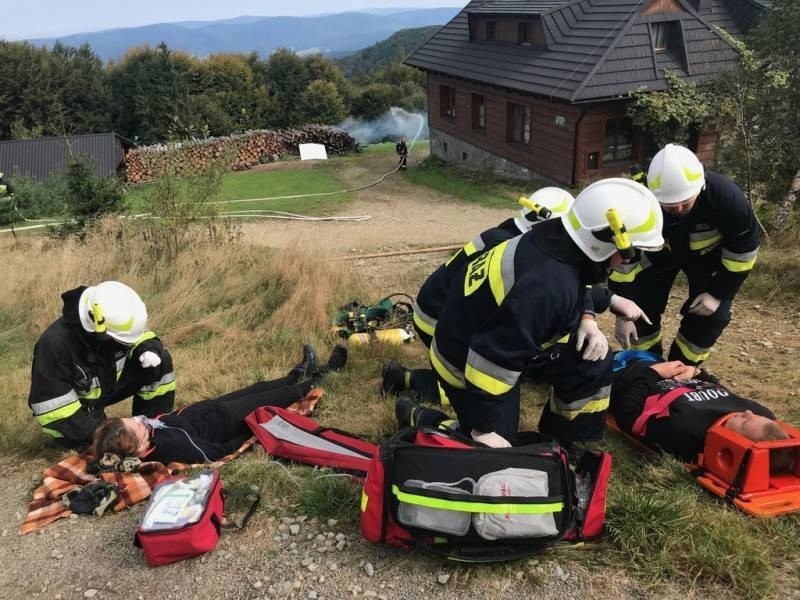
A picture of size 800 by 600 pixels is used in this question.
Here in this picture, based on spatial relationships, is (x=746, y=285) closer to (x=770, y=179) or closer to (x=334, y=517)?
(x=770, y=179)

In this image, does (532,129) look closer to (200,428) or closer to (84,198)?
(84,198)

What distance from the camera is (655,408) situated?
3.31 m

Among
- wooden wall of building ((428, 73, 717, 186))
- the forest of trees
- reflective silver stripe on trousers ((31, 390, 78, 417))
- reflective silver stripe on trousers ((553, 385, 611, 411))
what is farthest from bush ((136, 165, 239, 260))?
the forest of trees

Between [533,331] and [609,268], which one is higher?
[609,268]

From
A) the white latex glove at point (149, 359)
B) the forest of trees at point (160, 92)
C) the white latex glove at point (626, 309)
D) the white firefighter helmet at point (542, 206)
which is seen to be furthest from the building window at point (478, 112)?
the forest of trees at point (160, 92)

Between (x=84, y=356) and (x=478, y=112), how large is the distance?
18272mm

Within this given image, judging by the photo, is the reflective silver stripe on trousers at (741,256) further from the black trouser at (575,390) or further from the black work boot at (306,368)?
the black work boot at (306,368)

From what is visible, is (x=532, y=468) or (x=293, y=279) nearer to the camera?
(x=532, y=468)

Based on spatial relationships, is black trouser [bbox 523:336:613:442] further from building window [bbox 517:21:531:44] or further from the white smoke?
the white smoke

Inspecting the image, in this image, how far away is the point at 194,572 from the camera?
8.47 ft

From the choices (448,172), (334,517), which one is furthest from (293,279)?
(448,172)

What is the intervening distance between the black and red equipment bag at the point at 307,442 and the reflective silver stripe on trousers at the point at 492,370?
891 millimetres

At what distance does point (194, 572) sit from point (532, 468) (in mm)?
1514

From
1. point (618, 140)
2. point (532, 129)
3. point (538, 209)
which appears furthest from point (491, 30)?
point (538, 209)
